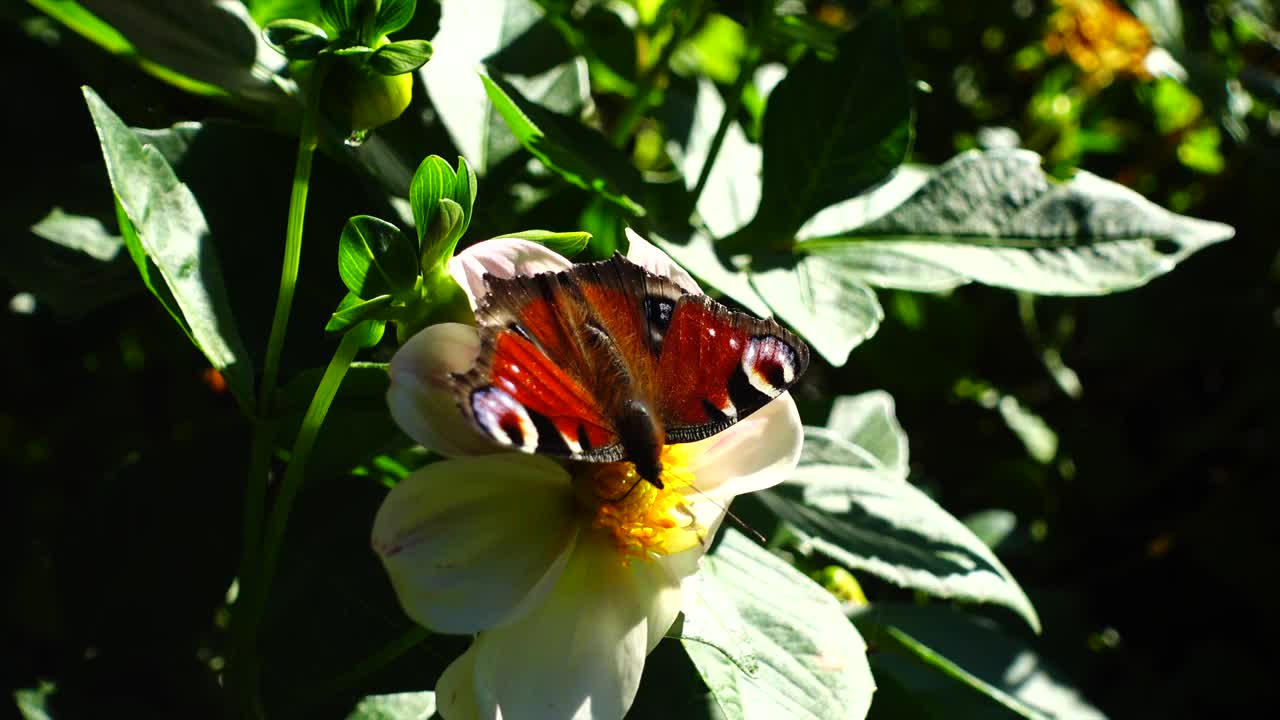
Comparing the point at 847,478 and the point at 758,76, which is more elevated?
the point at 758,76

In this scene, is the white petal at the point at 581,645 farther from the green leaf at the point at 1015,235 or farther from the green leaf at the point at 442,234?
the green leaf at the point at 1015,235

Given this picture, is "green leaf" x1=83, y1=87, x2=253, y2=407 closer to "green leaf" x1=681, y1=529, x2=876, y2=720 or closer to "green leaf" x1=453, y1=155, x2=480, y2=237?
"green leaf" x1=453, y1=155, x2=480, y2=237

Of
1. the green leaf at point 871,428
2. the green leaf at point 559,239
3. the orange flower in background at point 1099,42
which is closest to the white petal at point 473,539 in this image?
the green leaf at point 559,239

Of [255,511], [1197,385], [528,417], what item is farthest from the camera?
[1197,385]

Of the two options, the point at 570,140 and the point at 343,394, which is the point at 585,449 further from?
the point at 570,140

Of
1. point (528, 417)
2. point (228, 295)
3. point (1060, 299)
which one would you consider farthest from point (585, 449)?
point (1060, 299)

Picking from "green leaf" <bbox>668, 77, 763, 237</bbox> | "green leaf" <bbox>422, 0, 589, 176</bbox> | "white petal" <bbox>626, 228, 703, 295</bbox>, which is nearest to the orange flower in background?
"green leaf" <bbox>668, 77, 763, 237</bbox>
